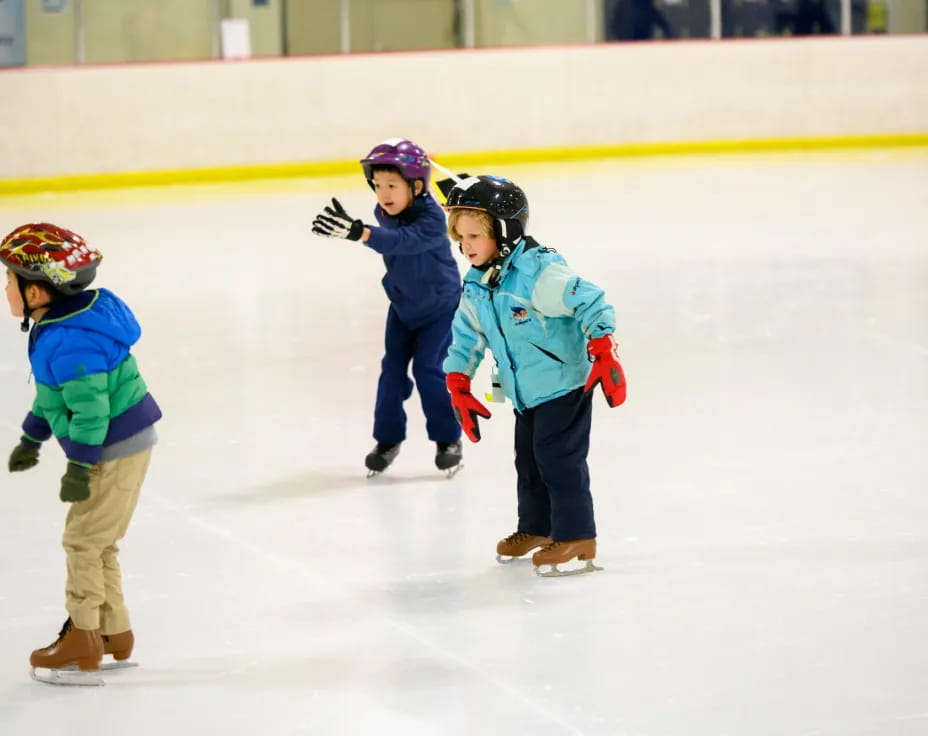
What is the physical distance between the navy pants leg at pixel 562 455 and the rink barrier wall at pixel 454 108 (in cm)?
1040

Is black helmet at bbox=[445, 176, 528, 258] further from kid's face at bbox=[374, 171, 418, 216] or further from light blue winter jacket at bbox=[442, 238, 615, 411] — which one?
kid's face at bbox=[374, 171, 418, 216]

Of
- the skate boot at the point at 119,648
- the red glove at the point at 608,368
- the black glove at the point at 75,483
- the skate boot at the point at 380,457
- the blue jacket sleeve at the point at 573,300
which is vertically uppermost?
the blue jacket sleeve at the point at 573,300

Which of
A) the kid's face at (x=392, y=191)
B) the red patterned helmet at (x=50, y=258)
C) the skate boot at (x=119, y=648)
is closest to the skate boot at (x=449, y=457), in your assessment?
the kid's face at (x=392, y=191)

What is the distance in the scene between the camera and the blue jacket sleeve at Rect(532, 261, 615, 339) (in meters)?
4.10

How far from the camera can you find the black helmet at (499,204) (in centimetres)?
419

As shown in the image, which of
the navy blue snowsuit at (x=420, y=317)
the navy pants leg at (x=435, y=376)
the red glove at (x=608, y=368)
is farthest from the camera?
the navy pants leg at (x=435, y=376)

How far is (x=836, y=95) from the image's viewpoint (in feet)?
52.5

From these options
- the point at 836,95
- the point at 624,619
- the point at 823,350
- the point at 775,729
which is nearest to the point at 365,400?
the point at 823,350

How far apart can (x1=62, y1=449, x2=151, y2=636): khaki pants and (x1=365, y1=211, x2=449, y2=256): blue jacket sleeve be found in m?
1.59

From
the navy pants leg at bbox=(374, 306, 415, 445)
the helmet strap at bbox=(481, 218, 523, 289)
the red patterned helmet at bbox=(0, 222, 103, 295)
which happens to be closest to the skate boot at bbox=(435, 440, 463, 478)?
the navy pants leg at bbox=(374, 306, 415, 445)

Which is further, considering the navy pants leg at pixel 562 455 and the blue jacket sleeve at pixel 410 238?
the blue jacket sleeve at pixel 410 238

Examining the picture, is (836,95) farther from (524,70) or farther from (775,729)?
(775,729)

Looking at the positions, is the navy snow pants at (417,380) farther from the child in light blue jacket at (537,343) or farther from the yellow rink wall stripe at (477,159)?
the yellow rink wall stripe at (477,159)

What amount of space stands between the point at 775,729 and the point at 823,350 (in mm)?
4053
